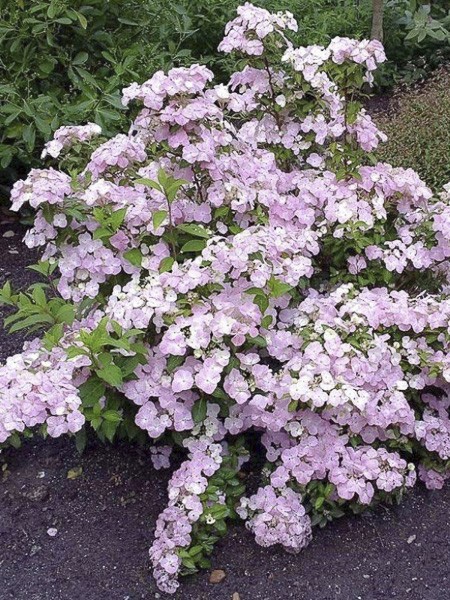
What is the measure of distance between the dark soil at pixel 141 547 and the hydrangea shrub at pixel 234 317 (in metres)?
0.08

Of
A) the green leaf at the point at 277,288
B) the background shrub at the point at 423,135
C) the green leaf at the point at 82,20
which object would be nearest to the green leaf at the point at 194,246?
the green leaf at the point at 277,288

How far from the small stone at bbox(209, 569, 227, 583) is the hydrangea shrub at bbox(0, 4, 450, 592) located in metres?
0.05

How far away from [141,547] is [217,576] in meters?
0.24

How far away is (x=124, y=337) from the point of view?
229cm

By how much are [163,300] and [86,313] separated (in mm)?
464

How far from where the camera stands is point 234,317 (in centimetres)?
232

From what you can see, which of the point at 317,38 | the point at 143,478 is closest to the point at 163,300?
the point at 143,478

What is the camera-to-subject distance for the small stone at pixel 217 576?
242 cm

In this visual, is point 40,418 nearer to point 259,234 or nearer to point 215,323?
point 215,323

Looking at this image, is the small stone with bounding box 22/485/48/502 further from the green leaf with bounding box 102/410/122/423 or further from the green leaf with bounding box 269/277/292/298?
the green leaf with bounding box 269/277/292/298

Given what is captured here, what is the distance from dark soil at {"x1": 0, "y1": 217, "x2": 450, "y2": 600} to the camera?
7.86 feet

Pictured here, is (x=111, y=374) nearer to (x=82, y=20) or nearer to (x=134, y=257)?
(x=134, y=257)

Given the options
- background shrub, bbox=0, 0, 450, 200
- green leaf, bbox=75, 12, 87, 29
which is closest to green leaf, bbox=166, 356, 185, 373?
background shrub, bbox=0, 0, 450, 200

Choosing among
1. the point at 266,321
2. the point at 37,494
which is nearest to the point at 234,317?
the point at 266,321
